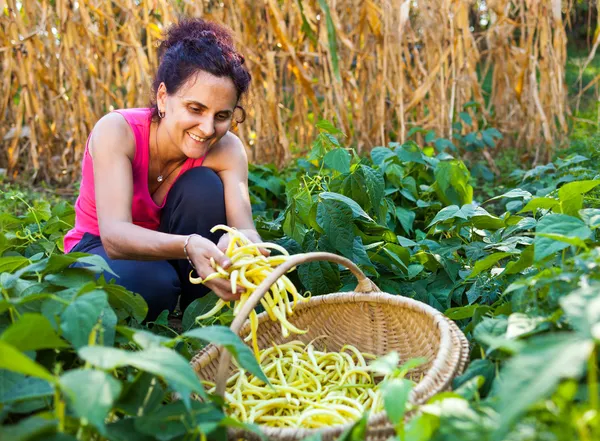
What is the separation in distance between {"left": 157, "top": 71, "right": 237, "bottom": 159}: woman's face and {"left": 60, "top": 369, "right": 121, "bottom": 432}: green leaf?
105 centimetres

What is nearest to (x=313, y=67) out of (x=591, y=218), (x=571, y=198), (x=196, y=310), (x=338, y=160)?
(x=338, y=160)

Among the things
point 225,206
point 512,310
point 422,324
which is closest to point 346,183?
point 225,206

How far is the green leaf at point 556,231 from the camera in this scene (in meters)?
1.24

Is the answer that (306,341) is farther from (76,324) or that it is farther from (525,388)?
(525,388)

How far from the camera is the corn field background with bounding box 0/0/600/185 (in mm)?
3238

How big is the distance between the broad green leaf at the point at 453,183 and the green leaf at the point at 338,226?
2.37 ft

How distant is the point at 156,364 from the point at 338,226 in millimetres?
963

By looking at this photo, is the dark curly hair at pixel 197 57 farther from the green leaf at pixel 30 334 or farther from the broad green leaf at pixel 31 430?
the broad green leaf at pixel 31 430

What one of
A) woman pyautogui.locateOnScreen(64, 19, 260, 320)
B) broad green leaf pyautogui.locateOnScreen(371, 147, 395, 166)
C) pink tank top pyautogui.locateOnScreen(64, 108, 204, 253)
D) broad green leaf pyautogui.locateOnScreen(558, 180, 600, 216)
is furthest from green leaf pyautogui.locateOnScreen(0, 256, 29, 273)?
broad green leaf pyautogui.locateOnScreen(371, 147, 395, 166)

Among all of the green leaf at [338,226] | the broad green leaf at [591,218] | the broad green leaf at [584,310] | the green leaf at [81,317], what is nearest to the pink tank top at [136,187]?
the green leaf at [338,226]

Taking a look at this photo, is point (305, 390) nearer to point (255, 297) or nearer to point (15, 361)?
point (255, 297)

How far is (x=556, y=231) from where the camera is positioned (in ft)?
4.17

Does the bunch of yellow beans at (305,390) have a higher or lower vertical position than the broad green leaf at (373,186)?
lower

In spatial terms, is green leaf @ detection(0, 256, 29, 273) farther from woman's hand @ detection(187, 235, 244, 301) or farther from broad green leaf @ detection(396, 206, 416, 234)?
broad green leaf @ detection(396, 206, 416, 234)
